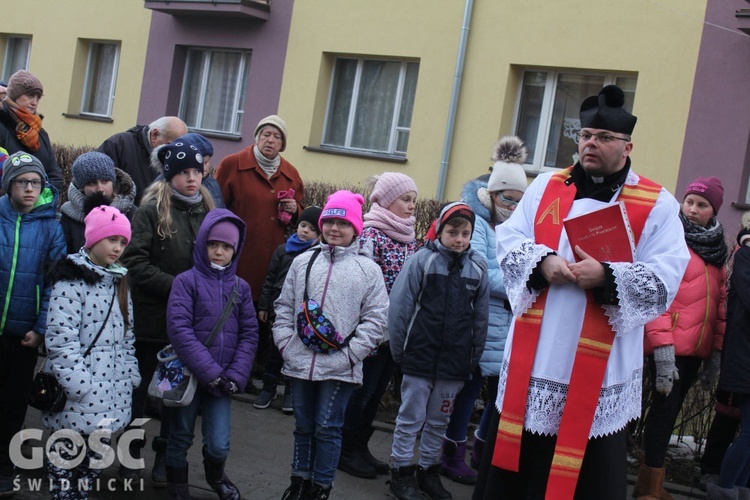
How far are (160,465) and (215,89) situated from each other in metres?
12.1

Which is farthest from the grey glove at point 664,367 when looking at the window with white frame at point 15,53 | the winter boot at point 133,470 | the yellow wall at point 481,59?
the window with white frame at point 15,53

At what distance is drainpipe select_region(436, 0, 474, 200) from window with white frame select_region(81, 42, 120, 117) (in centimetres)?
818

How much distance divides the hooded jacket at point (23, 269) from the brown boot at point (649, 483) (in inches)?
153

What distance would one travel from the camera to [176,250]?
18.5 feet

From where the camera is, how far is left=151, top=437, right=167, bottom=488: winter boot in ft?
17.7

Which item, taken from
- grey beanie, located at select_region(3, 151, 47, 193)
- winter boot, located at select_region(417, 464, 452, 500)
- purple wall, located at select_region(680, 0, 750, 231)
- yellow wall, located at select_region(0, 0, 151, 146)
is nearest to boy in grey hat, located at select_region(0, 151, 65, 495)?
grey beanie, located at select_region(3, 151, 47, 193)

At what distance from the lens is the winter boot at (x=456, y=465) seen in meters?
6.07

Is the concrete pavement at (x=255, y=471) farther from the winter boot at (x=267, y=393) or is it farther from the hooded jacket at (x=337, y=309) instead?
the hooded jacket at (x=337, y=309)

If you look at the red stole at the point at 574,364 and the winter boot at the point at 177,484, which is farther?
the winter boot at the point at 177,484

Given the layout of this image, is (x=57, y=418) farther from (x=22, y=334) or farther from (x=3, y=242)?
(x=3, y=242)

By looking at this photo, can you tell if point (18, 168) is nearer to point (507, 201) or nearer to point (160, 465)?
point (160, 465)

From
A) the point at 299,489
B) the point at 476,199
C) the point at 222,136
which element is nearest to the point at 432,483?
the point at 299,489

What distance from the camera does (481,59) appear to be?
13.4 m

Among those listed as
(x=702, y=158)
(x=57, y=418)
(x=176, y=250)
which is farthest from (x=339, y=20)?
(x=57, y=418)
